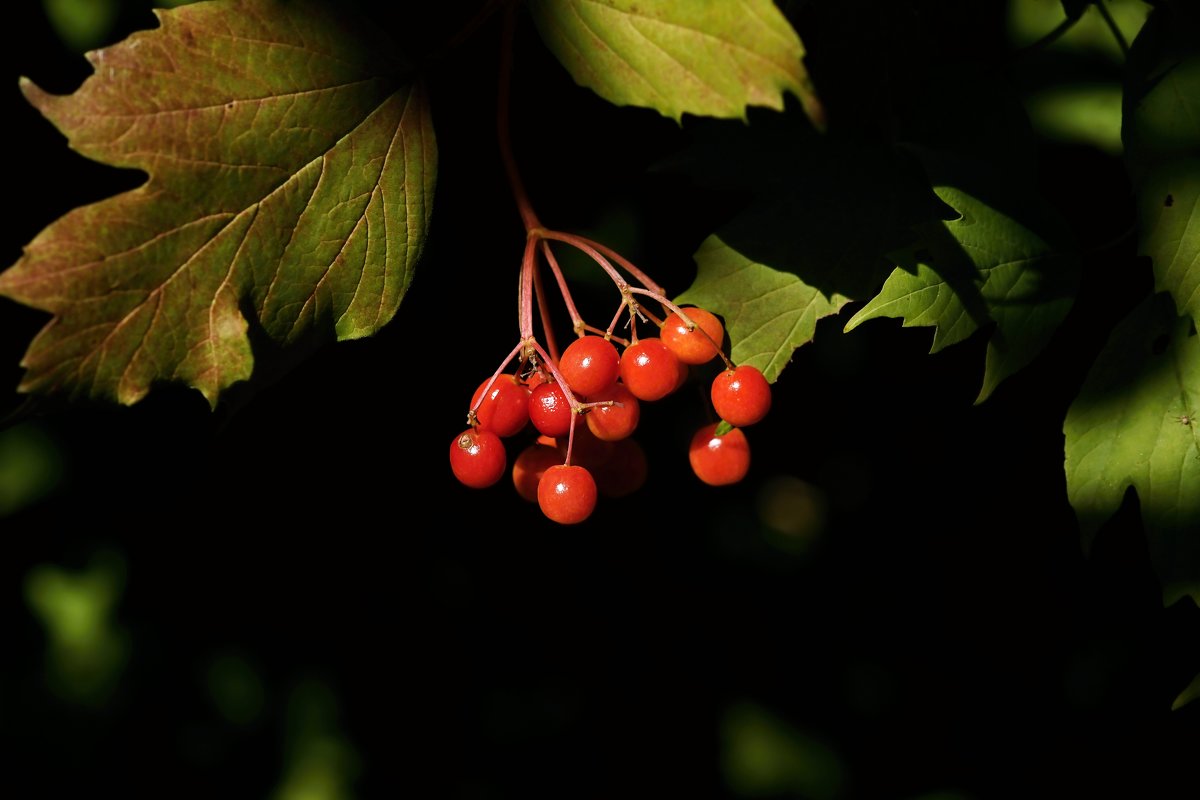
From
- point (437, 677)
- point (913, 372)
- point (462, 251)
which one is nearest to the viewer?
point (462, 251)

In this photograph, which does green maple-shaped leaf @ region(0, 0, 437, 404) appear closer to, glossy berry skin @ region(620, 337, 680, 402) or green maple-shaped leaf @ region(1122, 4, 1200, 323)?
glossy berry skin @ region(620, 337, 680, 402)

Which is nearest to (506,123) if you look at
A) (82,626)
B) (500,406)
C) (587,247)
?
(587,247)

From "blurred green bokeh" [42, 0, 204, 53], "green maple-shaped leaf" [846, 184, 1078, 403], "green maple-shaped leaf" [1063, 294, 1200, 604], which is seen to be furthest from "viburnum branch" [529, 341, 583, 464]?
"blurred green bokeh" [42, 0, 204, 53]

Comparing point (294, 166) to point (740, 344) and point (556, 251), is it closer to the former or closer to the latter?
point (740, 344)

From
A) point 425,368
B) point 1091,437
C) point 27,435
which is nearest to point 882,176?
point 1091,437

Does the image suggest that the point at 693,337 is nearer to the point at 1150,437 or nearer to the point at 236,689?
the point at 1150,437

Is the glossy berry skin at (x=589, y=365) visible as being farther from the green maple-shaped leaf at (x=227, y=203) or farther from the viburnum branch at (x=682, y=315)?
the green maple-shaped leaf at (x=227, y=203)
